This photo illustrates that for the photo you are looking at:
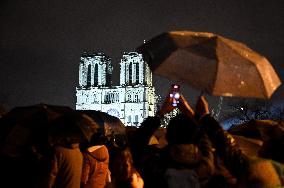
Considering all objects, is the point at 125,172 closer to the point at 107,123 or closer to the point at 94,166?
the point at 94,166

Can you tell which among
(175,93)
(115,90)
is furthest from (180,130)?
(115,90)

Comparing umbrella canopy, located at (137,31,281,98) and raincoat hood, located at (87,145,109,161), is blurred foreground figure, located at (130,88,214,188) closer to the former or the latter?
umbrella canopy, located at (137,31,281,98)

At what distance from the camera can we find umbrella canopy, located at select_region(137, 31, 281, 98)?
4082mm

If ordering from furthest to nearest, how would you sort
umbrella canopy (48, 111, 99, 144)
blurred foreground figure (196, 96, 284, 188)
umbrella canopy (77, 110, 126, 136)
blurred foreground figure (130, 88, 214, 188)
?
umbrella canopy (77, 110, 126, 136) → umbrella canopy (48, 111, 99, 144) → blurred foreground figure (130, 88, 214, 188) → blurred foreground figure (196, 96, 284, 188)

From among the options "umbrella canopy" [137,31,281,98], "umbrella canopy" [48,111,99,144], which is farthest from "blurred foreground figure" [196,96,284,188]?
"umbrella canopy" [48,111,99,144]

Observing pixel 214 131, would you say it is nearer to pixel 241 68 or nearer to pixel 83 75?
pixel 241 68

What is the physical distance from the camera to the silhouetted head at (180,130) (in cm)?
386

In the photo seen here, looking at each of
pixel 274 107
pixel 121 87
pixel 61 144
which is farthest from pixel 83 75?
pixel 61 144

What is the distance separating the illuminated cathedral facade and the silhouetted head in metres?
100

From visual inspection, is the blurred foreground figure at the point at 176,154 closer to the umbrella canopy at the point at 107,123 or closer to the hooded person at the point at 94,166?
the hooded person at the point at 94,166

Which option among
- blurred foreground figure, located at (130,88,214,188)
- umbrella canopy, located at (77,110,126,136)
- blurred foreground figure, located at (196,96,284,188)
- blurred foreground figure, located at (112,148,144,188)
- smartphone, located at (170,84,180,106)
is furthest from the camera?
umbrella canopy, located at (77,110,126,136)

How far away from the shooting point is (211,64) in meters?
4.12

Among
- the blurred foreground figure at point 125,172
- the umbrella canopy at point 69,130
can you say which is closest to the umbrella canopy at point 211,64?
the blurred foreground figure at point 125,172

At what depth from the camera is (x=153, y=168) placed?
3947 millimetres
